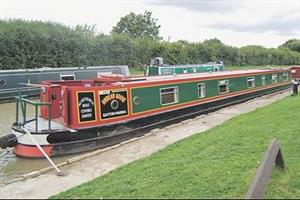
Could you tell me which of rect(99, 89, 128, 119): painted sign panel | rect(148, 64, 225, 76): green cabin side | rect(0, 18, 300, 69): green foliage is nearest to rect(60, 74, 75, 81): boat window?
rect(148, 64, 225, 76): green cabin side

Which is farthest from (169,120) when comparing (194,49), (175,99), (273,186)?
(194,49)

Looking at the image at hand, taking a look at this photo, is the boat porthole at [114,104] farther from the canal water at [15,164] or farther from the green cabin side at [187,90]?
the canal water at [15,164]

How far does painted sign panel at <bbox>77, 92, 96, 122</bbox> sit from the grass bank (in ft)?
7.62

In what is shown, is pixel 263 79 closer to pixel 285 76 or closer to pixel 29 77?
pixel 285 76

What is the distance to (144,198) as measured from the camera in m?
4.37

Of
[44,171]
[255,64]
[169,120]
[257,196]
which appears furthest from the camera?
[255,64]

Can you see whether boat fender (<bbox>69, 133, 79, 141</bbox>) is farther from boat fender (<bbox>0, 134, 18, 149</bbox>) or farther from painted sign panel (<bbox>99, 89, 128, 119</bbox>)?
boat fender (<bbox>0, 134, 18, 149</bbox>)

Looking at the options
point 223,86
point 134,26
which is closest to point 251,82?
point 223,86

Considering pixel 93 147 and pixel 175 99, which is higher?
pixel 175 99

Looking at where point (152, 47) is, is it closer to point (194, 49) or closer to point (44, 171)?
point (194, 49)

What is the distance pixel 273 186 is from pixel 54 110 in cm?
641

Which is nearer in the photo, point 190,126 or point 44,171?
point 44,171

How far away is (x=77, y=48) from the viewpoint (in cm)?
2628

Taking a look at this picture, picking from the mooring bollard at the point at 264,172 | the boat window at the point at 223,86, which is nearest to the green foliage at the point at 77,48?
the boat window at the point at 223,86
